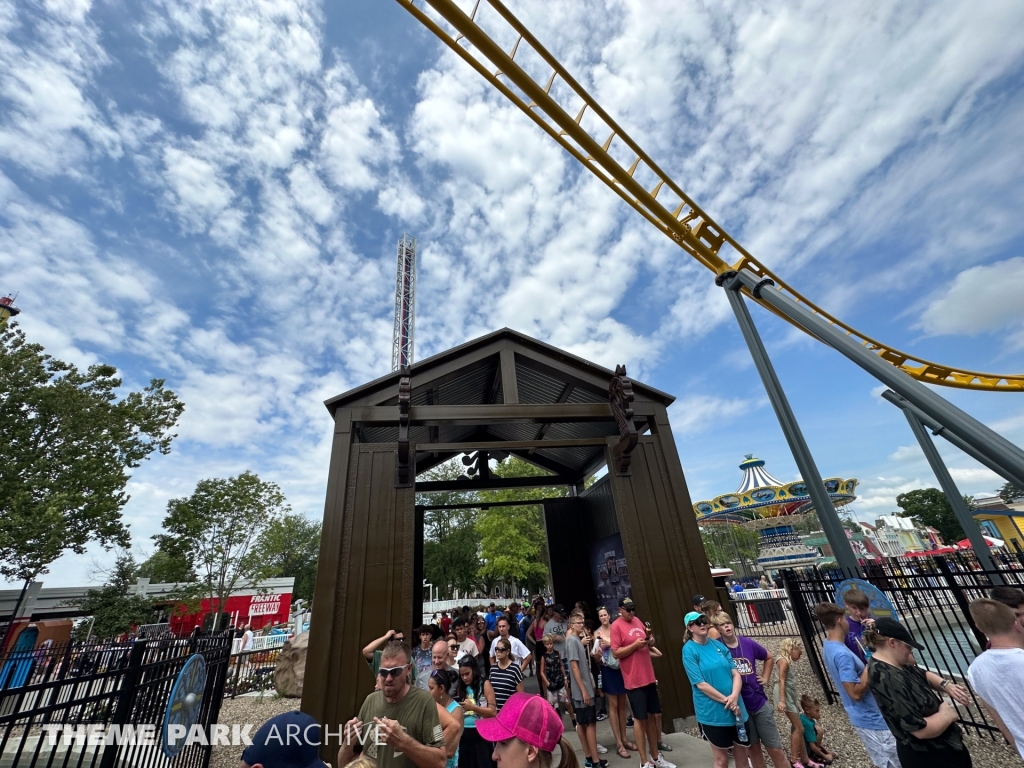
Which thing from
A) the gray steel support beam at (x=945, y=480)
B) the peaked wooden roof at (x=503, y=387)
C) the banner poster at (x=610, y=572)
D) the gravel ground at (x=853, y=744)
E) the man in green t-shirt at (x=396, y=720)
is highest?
the peaked wooden roof at (x=503, y=387)

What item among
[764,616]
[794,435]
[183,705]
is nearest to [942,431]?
[794,435]

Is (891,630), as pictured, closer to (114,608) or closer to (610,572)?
(610,572)

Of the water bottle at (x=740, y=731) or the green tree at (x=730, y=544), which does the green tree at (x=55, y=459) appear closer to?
the water bottle at (x=740, y=731)

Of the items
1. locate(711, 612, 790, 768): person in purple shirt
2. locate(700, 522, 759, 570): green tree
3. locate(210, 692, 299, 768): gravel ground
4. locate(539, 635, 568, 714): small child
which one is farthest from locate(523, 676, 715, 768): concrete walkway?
locate(700, 522, 759, 570): green tree

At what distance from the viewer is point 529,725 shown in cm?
203

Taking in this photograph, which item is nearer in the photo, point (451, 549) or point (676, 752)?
point (676, 752)

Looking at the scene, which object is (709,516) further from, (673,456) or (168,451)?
(168,451)

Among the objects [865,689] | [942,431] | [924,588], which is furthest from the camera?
[942,431]

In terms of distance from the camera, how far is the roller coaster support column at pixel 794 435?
26.0 ft

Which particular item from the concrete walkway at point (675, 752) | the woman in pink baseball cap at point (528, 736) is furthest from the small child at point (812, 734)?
the woman in pink baseball cap at point (528, 736)

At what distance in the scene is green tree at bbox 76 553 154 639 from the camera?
2315 cm

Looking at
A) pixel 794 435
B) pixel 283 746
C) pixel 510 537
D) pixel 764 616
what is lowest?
pixel 764 616

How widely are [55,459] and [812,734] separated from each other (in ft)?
96.1

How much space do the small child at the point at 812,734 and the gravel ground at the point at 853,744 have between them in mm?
208
